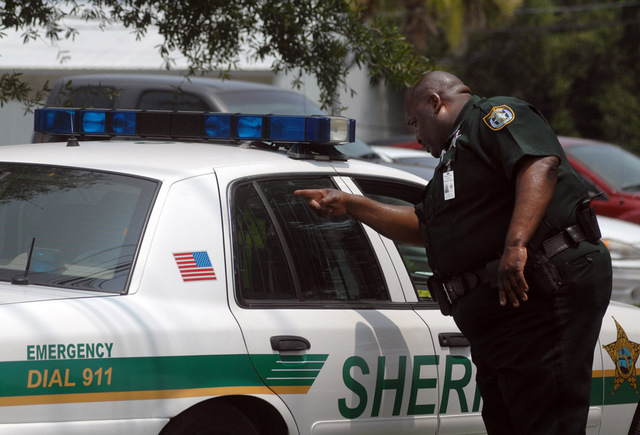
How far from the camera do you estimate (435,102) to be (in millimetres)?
3588

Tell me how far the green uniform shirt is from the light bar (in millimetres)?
626

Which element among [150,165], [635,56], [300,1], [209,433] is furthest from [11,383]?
[635,56]

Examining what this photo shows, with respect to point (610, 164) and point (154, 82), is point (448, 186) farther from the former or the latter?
point (610, 164)

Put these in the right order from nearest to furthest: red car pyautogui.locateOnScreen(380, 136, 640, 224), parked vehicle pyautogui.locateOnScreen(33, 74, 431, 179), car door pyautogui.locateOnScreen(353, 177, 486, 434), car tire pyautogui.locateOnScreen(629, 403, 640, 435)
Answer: car door pyautogui.locateOnScreen(353, 177, 486, 434) < car tire pyautogui.locateOnScreen(629, 403, 640, 435) < parked vehicle pyautogui.locateOnScreen(33, 74, 431, 179) < red car pyautogui.locateOnScreen(380, 136, 640, 224)

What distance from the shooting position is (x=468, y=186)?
11.1ft

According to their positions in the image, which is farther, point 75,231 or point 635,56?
point 635,56

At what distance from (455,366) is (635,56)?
95.6ft

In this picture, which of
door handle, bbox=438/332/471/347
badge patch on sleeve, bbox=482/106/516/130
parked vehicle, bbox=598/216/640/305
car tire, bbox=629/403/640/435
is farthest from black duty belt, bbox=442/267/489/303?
parked vehicle, bbox=598/216/640/305

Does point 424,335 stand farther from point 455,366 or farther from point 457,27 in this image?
point 457,27

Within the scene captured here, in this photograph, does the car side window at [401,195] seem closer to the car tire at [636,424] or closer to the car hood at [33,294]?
the car tire at [636,424]

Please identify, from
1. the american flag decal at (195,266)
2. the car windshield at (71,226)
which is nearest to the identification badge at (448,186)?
the american flag decal at (195,266)

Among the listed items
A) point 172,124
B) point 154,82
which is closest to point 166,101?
point 154,82

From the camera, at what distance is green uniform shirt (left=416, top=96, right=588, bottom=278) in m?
3.32

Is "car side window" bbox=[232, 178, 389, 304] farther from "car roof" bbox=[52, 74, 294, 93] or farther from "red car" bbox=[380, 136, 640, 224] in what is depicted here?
"red car" bbox=[380, 136, 640, 224]
